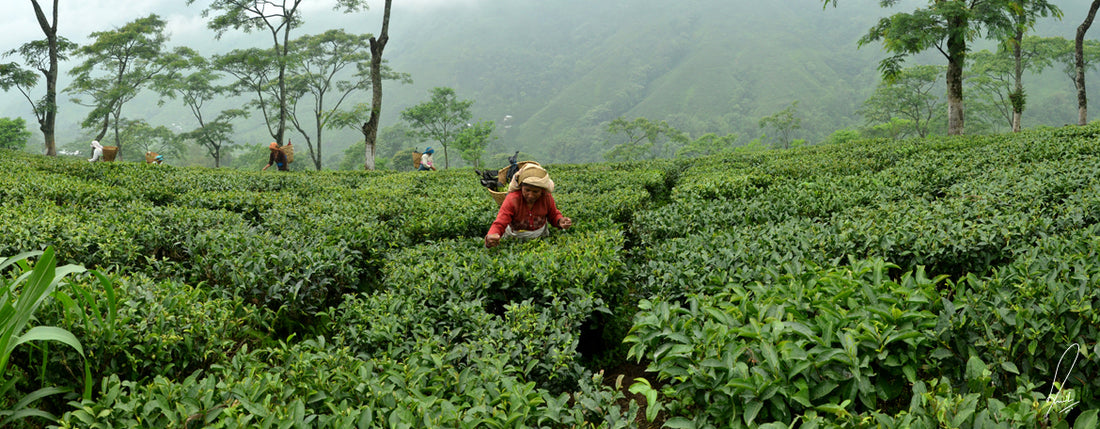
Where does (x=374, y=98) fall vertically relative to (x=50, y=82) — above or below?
below

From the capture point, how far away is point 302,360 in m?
2.51

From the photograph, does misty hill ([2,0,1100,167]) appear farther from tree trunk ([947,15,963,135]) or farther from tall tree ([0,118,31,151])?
tree trunk ([947,15,963,135])

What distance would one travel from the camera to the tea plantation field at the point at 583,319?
6.93 ft

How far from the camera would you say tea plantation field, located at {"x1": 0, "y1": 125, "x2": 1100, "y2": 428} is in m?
2.11

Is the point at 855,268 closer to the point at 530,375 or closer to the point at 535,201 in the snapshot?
the point at 530,375

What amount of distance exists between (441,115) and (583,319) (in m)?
43.2

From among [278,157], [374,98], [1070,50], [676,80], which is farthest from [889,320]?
[676,80]

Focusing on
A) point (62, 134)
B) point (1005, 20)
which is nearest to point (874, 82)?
point (1005, 20)

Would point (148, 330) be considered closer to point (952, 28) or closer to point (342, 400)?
point (342, 400)

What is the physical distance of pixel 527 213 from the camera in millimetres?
5230

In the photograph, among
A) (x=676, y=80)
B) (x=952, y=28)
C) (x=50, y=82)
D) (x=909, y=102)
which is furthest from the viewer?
(x=676, y=80)

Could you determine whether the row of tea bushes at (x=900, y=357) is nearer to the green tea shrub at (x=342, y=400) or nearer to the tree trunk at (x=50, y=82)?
the green tea shrub at (x=342, y=400)

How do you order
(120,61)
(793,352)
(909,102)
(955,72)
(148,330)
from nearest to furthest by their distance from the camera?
1. (793,352)
2. (148,330)
3. (955,72)
4. (120,61)
5. (909,102)

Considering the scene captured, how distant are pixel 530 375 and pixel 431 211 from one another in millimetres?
4106
